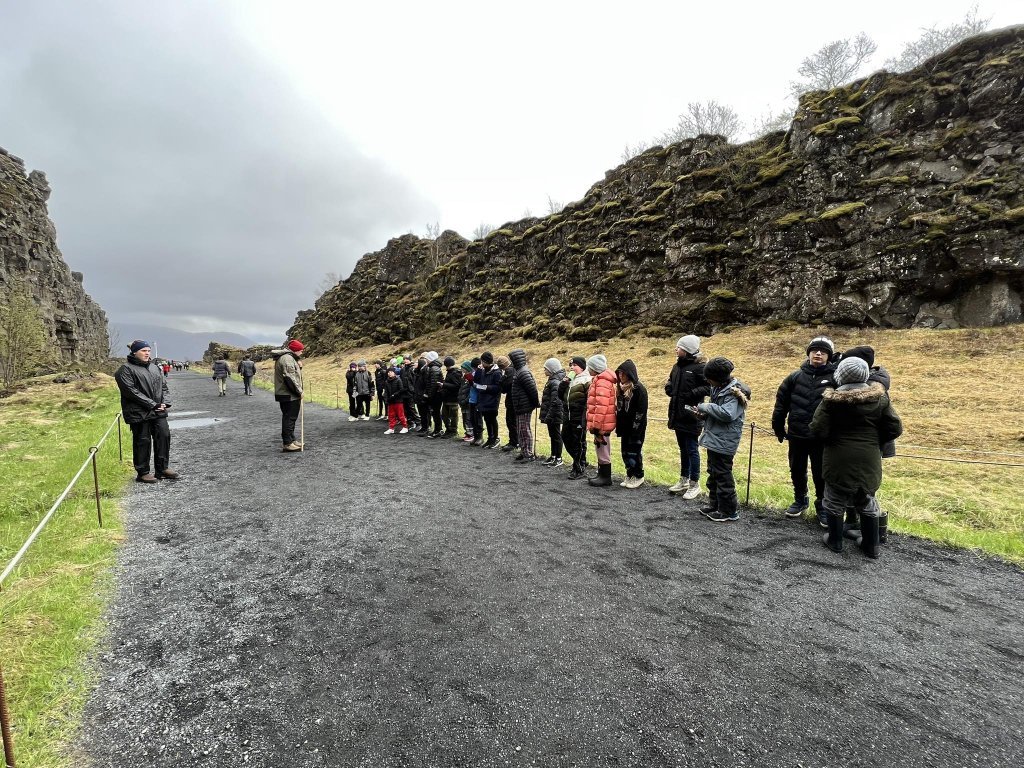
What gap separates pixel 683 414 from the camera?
23.0 feet

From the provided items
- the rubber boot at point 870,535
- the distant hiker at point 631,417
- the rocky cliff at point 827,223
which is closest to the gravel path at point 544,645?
the rubber boot at point 870,535

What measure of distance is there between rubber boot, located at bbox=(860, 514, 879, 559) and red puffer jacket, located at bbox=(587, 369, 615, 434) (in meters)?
3.48

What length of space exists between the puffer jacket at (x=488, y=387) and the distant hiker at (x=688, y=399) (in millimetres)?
4584

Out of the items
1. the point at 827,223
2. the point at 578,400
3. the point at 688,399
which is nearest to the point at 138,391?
the point at 578,400

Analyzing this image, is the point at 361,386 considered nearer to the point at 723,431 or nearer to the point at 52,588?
the point at 52,588

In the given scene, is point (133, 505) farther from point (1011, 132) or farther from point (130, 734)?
point (1011, 132)

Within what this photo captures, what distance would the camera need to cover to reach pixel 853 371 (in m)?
4.96

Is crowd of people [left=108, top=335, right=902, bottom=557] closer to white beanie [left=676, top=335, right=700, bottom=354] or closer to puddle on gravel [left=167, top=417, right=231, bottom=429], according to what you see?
white beanie [left=676, top=335, right=700, bottom=354]

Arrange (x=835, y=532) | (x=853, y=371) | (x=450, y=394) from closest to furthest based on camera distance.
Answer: (x=853, y=371), (x=835, y=532), (x=450, y=394)

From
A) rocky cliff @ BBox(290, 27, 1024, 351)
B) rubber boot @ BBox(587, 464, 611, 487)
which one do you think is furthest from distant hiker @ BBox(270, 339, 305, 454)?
rocky cliff @ BBox(290, 27, 1024, 351)

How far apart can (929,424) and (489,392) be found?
12.3m

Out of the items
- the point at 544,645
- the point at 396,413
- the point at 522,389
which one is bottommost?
the point at 544,645

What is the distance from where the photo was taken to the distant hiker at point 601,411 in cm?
747

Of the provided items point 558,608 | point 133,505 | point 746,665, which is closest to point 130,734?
point 558,608
